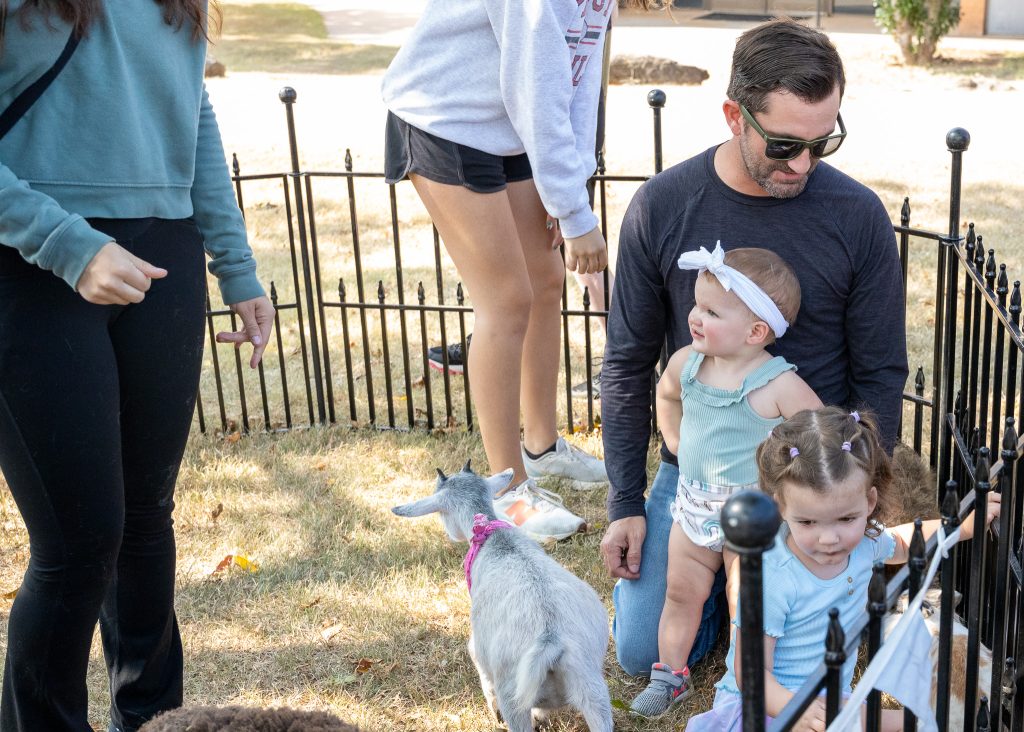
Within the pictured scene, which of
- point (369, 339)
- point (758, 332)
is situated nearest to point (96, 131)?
point (758, 332)

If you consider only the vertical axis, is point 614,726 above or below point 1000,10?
below

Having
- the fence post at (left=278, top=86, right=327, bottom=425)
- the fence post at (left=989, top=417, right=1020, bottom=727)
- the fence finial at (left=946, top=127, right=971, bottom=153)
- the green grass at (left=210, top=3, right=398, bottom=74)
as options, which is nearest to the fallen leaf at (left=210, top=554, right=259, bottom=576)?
the fence post at (left=278, top=86, right=327, bottom=425)

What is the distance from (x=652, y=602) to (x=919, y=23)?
13530 mm

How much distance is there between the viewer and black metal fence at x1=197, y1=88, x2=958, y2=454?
187 inches

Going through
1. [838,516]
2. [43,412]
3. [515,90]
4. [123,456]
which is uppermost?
[515,90]

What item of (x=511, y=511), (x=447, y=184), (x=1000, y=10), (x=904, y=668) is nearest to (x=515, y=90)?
(x=447, y=184)

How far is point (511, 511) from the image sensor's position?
13.0 ft

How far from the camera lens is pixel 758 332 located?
272 centimetres

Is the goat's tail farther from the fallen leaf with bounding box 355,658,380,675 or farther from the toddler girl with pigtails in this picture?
the fallen leaf with bounding box 355,658,380,675

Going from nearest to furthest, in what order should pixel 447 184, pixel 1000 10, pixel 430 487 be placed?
pixel 447 184
pixel 430 487
pixel 1000 10

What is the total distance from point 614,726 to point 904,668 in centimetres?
141

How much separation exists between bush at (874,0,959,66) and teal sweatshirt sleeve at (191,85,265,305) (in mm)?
14014

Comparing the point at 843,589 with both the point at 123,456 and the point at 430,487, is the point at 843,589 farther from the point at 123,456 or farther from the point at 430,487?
the point at 430,487

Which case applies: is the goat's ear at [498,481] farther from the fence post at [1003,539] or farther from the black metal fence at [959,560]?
the fence post at [1003,539]
